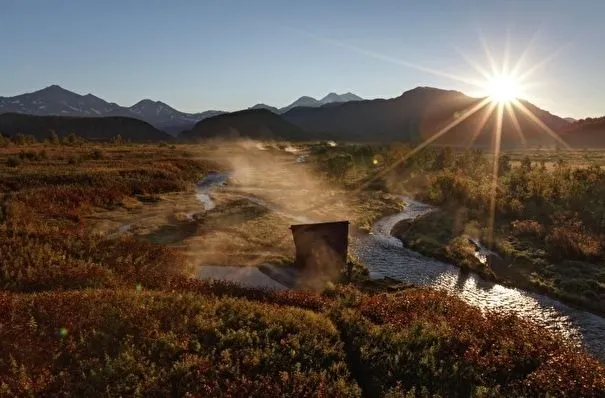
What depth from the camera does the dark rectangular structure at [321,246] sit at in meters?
24.3

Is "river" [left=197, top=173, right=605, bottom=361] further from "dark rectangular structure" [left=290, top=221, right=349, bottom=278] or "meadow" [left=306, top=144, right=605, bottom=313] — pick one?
"dark rectangular structure" [left=290, top=221, right=349, bottom=278]

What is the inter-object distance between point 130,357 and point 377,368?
669 centimetres

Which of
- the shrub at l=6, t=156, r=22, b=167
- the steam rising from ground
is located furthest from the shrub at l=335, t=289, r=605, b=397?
the shrub at l=6, t=156, r=22, b=167

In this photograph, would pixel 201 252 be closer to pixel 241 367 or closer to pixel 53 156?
pixel 241 367

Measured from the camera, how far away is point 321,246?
80.6ft

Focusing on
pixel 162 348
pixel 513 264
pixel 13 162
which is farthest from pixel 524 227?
pixel 13 162

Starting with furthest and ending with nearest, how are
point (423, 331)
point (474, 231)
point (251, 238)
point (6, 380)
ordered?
point (474, 231) < point (251, 238) < point (423, 331) < point (6, 380)

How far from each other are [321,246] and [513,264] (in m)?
12.2

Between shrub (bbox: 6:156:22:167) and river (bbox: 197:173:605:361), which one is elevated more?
shrub (bbox: 6:156:22:167)

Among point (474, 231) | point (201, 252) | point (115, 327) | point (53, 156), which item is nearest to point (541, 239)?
point (474, 231)

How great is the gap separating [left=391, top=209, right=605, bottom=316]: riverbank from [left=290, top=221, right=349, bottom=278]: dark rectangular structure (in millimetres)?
7931

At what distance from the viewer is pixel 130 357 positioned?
11633mm

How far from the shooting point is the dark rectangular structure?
24.3 metres

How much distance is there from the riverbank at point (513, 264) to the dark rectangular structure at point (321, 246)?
26.0 ft
